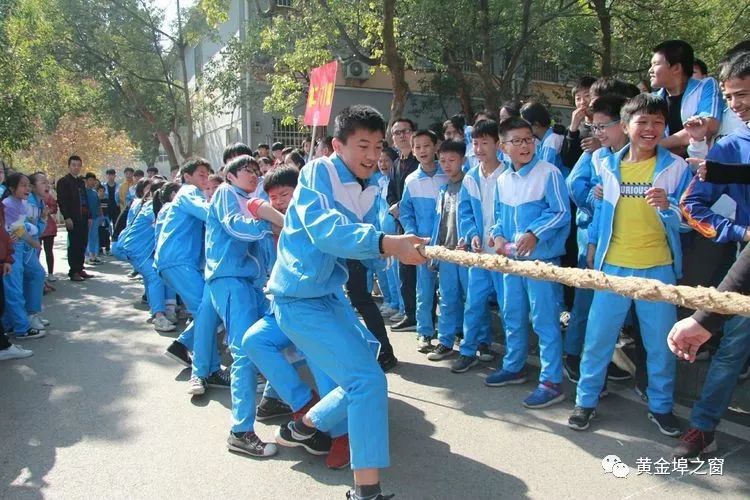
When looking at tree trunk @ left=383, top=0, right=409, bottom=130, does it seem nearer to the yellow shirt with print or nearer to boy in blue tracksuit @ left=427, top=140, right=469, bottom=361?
boy in blue tracksuit @ left=427, top=140, right=469, bottom=361

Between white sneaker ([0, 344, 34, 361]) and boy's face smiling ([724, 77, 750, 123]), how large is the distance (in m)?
5.92

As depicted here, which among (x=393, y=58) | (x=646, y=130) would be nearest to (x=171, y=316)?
(x=393, y=58)

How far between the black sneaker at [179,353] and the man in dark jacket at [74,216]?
19.8 ft

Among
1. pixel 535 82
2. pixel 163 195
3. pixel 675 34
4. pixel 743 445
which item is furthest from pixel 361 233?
pixel 535 82

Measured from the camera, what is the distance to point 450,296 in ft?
16.8

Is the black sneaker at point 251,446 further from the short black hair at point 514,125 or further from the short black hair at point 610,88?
the short black hair at point 610,88

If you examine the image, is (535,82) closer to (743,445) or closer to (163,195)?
(163,195)

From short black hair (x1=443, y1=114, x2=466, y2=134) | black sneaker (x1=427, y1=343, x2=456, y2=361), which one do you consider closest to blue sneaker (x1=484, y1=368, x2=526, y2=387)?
black sneaker (x1=427, y1=343, x2=456, y2=361)

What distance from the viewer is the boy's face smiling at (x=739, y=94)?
282cm

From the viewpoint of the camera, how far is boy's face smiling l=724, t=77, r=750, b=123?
2816 mm

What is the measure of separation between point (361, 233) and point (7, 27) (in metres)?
12.9

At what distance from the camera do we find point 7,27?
1222 cm

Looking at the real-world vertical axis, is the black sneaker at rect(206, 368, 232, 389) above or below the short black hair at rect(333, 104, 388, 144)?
below

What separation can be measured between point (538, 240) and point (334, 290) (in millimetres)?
1713
